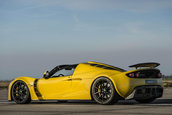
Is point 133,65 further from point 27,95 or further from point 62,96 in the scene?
point 27,95

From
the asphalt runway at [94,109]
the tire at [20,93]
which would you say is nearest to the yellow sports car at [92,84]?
the tire at [20,93]

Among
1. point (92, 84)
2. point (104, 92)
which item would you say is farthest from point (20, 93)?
point (104, 92)

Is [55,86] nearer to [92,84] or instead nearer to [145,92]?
[92,84]

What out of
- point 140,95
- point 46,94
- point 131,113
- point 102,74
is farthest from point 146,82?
point 46,94

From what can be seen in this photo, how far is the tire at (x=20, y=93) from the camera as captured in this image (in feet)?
33.6

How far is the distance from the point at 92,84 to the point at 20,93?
2.71m

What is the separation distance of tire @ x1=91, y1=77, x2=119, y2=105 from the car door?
36.0 inches

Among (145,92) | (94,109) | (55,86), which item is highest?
(55,86)

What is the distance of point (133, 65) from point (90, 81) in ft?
4.17

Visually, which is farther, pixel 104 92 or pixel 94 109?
pixel 104 92

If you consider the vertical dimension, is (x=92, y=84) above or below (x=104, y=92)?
above

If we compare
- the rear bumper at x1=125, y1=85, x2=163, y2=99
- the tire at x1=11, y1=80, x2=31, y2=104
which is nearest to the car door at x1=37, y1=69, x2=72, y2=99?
the tire at x1=11, y1=80, x2=31, y2=104

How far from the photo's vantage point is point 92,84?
8969 mm

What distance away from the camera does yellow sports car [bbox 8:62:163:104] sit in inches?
337
